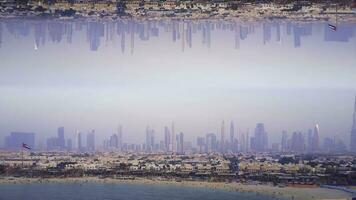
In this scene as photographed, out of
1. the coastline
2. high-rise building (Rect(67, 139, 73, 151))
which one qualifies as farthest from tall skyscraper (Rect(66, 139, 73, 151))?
the coastline

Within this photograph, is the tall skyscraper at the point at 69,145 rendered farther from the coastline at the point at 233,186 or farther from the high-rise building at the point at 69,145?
the coastline at the point at 233,186

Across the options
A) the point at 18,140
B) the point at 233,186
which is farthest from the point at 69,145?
the point at 233,186

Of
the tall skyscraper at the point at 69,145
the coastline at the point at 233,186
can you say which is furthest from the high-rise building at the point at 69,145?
the coastline at the point at 233,186

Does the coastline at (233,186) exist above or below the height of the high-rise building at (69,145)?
below

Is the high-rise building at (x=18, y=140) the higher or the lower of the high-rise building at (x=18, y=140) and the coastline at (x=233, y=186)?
the higher

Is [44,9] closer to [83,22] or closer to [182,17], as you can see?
[83,22]

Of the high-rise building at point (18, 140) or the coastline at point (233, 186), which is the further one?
the high-rise building at point (18, 140)

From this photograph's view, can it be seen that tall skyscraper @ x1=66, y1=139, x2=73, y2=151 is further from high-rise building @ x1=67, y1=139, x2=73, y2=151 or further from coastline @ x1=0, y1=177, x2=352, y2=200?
coastline @ x1=0, y1=177, x2=352, y2=200
